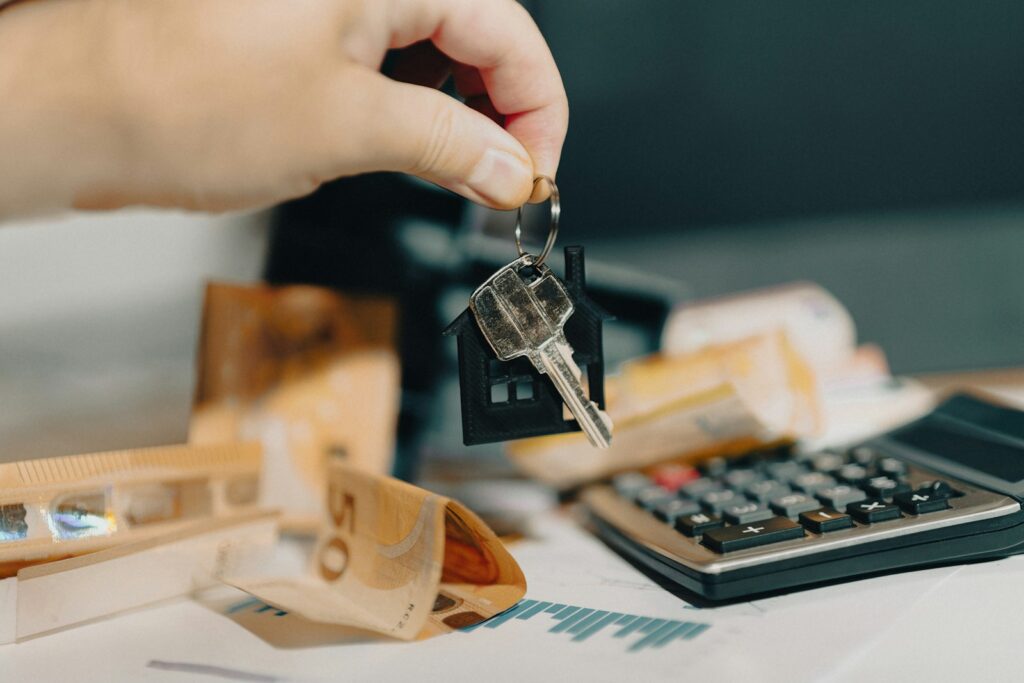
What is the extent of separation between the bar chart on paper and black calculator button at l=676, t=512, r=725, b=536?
0.17 feet

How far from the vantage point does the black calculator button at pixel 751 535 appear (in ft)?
1.13

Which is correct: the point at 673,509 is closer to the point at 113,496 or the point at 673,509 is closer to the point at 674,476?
the point at 674,476

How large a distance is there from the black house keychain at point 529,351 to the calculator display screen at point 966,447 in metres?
0.19

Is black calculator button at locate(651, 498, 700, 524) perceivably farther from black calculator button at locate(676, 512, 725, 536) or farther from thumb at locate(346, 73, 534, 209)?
thumb at locate(346, 73, 534, 209)

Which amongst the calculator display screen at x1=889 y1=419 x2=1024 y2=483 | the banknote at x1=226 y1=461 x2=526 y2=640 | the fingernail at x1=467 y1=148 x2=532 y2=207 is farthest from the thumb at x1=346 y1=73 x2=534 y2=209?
the calculator display screen at x1=889 y1=419 x2=1024 y2=483

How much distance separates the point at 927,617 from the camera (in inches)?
12.6

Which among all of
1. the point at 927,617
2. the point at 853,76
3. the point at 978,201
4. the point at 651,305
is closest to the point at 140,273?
the point at 651,305

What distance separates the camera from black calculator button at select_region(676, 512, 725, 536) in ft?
1.22

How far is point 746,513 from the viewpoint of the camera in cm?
38

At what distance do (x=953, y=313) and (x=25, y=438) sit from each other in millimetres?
773

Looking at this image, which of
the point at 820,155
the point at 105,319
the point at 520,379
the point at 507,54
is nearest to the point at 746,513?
the point at 520,379

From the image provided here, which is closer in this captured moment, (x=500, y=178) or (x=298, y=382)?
(x=500, y=178)

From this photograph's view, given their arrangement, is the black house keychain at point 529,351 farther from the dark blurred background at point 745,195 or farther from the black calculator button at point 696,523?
the dark blurred background at point 745,195

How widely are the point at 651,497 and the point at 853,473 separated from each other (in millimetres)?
101
